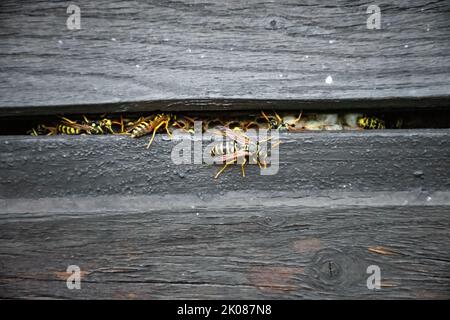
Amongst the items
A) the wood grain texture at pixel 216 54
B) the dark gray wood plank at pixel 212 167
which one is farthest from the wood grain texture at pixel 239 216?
the wood grain texture at pixel 216 54

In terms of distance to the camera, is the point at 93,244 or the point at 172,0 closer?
the point at 172,0

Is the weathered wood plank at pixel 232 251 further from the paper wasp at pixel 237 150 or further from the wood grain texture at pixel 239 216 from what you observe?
the paper wasp at pixel 237 150

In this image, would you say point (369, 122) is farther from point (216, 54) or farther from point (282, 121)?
point (216, 54)

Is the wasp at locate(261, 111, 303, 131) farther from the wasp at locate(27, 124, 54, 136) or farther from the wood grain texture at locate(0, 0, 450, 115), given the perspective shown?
the wasp at locate(27, 124, 54, 136)

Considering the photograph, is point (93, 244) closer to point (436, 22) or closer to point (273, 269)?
point (273, 269)

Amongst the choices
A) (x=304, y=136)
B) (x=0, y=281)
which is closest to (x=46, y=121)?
(x=0, y=281)
